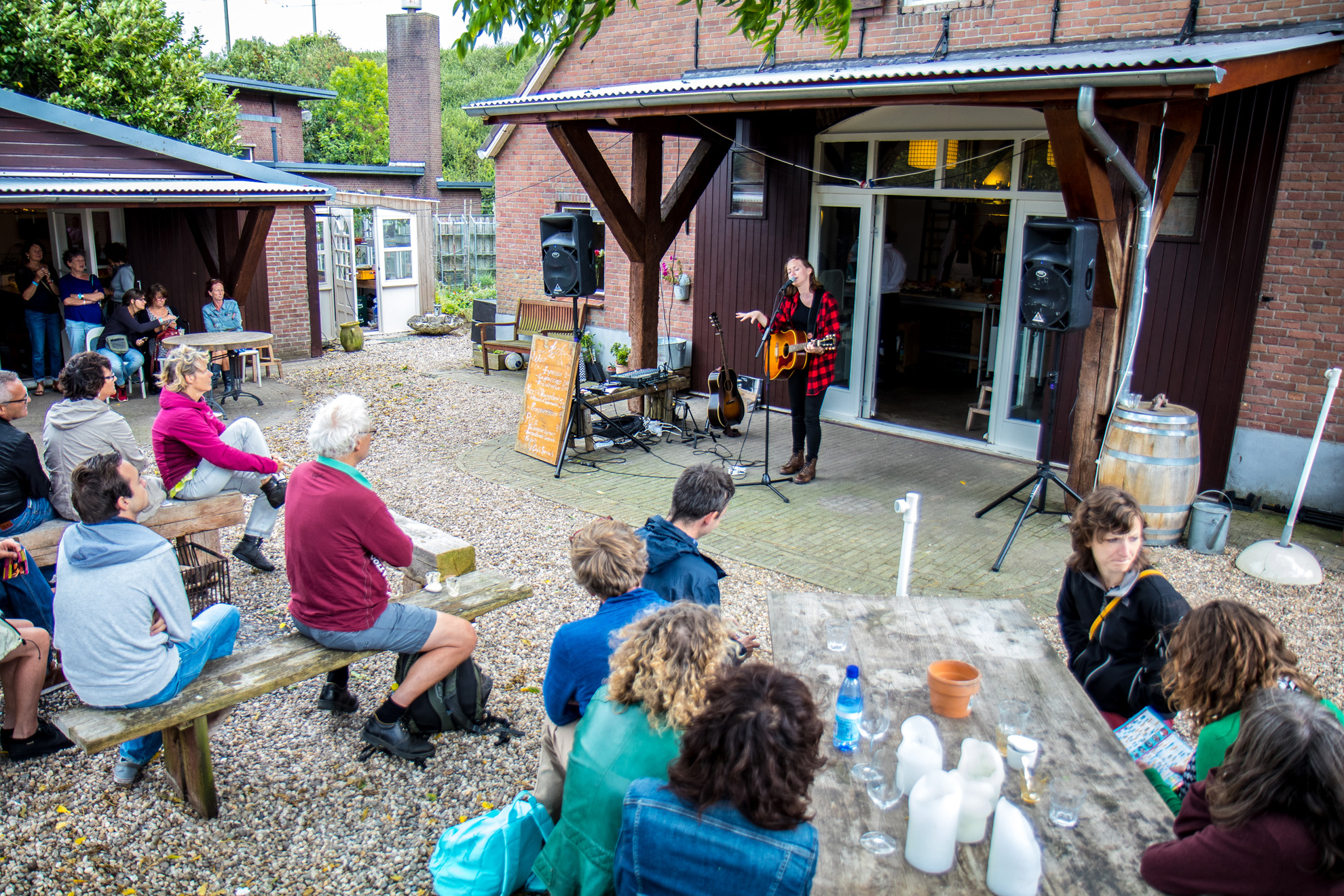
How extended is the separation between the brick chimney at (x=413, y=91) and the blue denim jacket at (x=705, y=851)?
3029 centimetres

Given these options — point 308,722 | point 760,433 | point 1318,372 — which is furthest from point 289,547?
point 1318,372

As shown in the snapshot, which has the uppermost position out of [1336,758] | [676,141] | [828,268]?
[676,141]

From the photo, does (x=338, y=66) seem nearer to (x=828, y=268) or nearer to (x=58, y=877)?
(x=828, y=268)

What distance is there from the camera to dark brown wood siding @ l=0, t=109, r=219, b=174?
10.3 m

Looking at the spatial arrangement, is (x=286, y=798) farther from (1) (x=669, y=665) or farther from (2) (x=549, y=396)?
(2) (x=549, y=396)

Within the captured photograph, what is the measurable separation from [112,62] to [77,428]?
45.3ft

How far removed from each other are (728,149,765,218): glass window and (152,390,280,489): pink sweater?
255 inches

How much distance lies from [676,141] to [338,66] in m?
49.4

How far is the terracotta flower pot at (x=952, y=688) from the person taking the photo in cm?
286

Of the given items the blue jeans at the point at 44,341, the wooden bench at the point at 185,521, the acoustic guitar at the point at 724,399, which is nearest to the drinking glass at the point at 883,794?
the wooden bench at the point at 185,521

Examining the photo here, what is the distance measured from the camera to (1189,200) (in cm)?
730

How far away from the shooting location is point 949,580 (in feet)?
19.2

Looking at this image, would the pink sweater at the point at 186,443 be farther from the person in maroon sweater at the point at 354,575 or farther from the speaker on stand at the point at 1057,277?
the speaker on stand at the point at 1057,277

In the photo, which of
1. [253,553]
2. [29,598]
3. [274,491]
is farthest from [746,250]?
[29,598]
